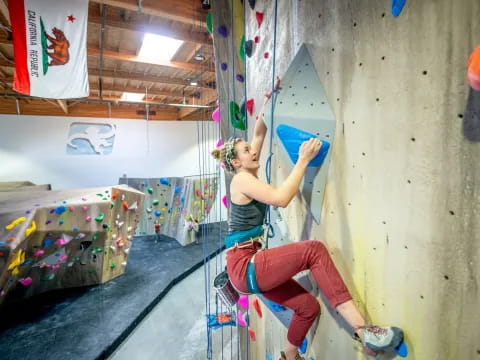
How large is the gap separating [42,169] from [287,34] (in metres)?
6.83

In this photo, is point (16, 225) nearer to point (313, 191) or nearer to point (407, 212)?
point (313, 191)

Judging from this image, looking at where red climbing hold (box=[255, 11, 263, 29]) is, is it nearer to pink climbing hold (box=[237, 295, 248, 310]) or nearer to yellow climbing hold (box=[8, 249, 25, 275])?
pink climbing hold (box=[237, 295, 248, 310])

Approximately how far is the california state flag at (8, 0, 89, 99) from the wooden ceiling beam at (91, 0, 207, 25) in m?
0.43

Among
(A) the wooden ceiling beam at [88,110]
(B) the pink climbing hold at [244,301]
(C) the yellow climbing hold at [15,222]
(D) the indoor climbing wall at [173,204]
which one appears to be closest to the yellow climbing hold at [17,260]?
(C) the yellow climbing hold at [15,222]

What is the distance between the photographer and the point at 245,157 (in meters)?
1.16

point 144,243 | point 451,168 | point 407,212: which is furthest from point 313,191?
point 144,243

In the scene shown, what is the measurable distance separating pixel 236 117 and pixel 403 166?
4.59 ft

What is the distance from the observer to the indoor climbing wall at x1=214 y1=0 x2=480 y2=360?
59 cm

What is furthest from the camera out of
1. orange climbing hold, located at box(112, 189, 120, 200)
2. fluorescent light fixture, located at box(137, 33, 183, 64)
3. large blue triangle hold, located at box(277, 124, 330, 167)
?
fluorescent light fixture, located at box(137, 33, 183, 64)

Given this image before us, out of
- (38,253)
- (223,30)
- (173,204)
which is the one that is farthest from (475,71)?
(173,204)

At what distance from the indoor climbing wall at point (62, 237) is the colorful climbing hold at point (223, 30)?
246cm

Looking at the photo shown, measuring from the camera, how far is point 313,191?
1133mm

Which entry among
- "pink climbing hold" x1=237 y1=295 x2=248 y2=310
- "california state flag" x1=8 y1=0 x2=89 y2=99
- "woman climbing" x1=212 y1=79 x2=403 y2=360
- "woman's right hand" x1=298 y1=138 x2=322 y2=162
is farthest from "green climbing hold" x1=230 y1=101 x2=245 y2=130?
"california state flag" x1=8 y1=0 x2=89 y2=99

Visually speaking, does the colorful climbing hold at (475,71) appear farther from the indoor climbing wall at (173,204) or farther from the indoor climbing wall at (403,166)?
the indoor climbing wall at (173,204)
